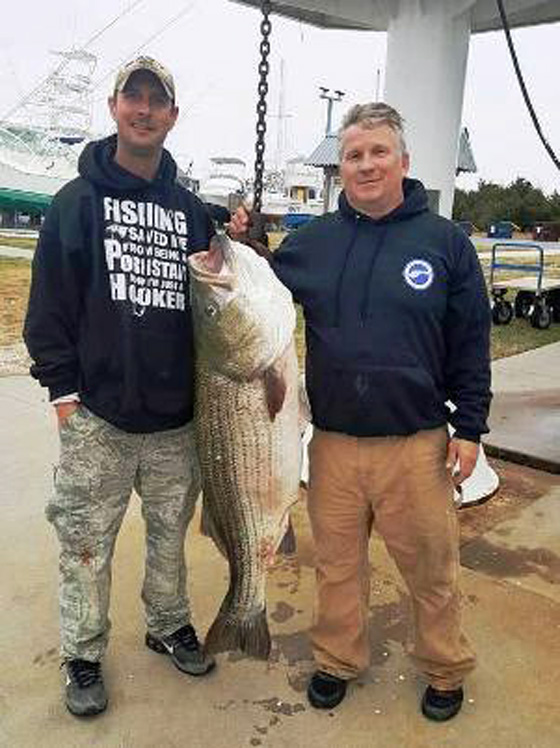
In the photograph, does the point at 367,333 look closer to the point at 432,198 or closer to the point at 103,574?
the point at 103,574

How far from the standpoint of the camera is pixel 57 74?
57062 millimetres

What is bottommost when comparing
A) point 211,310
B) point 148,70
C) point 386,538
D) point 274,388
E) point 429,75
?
point 386,538

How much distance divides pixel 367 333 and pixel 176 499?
929mm

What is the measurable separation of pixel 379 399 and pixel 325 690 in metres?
1.07

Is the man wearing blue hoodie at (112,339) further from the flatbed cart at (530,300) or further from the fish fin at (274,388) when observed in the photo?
the flatbed cart at (530,300)

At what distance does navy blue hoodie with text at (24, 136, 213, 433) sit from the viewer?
261 cm

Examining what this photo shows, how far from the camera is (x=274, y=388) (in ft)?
8.41

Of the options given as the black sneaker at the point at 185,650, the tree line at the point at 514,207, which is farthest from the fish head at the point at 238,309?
the tree line at the point at 514,207

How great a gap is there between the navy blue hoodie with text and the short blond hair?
67cm

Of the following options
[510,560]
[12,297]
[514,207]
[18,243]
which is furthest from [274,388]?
[514,207]

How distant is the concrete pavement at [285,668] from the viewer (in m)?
2.68

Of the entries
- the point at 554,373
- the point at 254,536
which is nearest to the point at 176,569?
the point at 254,536

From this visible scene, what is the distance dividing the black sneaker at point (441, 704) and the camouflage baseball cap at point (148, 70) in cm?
223

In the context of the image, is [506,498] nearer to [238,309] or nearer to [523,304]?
[238,309]
